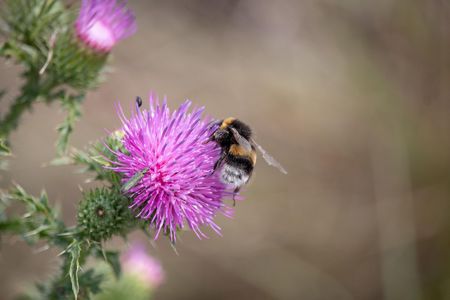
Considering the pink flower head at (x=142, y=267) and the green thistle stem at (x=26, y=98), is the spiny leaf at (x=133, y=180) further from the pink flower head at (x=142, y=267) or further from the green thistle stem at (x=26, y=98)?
the pink flower head at (x=142, y=267)

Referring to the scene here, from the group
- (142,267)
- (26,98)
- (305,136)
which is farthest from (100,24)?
(305,136)

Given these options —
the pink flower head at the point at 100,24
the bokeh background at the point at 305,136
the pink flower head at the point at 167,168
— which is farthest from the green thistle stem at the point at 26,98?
the bokeh background at the point at 305,136

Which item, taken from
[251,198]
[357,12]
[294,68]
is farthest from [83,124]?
[357,12]

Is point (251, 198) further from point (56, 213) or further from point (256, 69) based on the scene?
point (56, 213)

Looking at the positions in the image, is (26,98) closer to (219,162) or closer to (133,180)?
(133,180)

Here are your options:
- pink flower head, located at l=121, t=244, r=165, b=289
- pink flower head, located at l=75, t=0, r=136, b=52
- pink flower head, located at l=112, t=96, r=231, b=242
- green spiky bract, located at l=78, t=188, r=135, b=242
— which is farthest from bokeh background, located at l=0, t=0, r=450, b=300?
pink flower head, located at l=112, t=96, r=231, b=242

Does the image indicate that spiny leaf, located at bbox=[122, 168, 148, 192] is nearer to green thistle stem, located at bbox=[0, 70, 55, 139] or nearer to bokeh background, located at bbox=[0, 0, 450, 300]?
green thistle stem, located at bbox=[0, 70, 55, 139]
